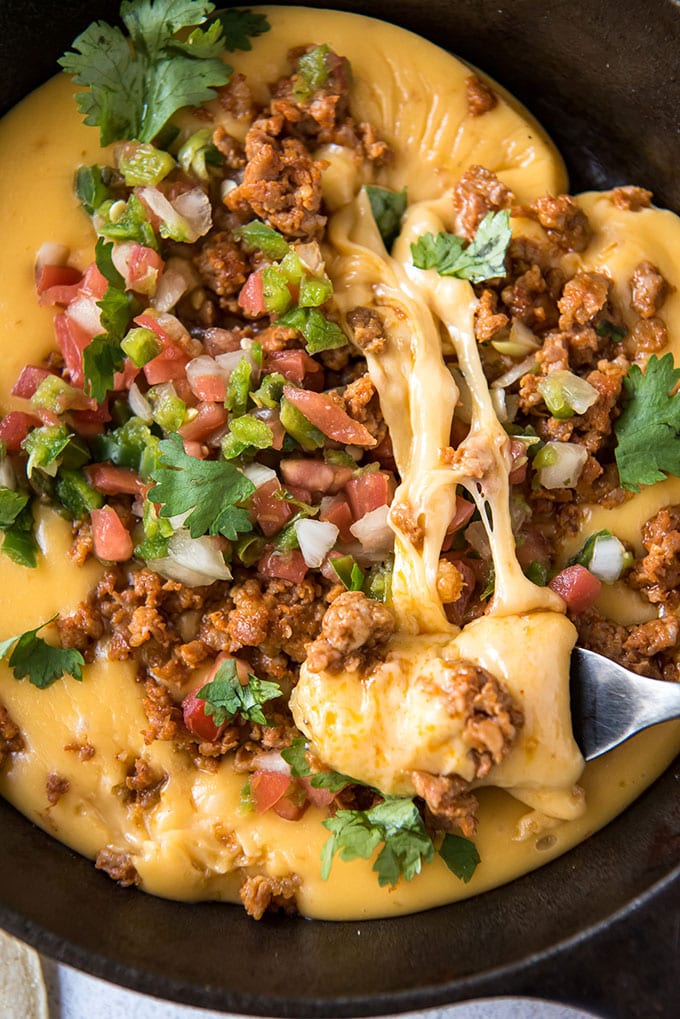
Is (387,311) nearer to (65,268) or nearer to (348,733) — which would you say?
(65,268)

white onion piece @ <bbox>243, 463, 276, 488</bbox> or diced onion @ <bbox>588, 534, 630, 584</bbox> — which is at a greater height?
white onion piece @ <bbox>243, 463, 276, 488</bbox>

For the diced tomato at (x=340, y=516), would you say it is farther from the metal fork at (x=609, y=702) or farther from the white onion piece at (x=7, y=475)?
the white onion piece at (x=7, y=475)

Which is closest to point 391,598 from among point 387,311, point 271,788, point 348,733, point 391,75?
point 348,733

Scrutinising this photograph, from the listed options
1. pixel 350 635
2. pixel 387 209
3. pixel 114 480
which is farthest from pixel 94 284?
pixel 350 635

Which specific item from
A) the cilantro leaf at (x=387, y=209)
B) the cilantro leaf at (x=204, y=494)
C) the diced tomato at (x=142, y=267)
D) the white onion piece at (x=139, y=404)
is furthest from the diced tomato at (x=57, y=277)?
the cilantro leaf at (x=387, y=209)

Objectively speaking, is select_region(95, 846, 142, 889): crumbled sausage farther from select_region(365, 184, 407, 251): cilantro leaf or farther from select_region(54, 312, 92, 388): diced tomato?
select_region(365, 184, 407, 251): cilantro leaf

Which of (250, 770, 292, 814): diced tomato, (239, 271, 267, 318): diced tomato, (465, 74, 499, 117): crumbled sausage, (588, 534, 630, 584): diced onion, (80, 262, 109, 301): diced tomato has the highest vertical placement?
(80, 262, 109, 301): diced tomato

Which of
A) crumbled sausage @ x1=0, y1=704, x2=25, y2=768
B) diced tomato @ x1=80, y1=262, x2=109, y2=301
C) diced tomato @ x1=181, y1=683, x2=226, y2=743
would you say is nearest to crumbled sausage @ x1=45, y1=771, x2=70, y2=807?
crumbled sausage @ x1=0, y1=704, x2=25, y2=768

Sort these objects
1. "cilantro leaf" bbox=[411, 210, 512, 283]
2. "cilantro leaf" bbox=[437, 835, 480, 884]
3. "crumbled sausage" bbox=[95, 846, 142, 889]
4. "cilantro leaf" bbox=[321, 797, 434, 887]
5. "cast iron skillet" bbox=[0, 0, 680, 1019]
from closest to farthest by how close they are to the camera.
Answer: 1. "cast iron skillet" bbox=[0, 0, 680, 1019]
2. "cilantro leaf" bbox=[321, 797, 434, 887]
3. "cilantro leaf" bbox=[437, 835, 480, 884]
4. "crumbled sausage" bbox=[95, 846, 142, 889]
5. "cilantro leaf" bbox=[411, 210, 512, 283]
